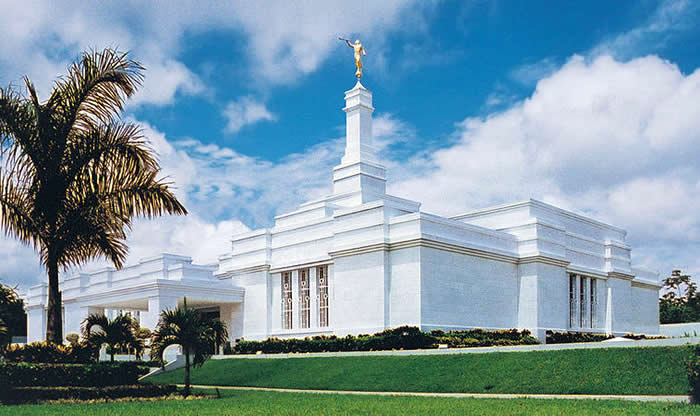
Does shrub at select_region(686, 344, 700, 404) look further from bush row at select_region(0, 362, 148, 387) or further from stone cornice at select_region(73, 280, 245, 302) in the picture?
stone cornice at select_region(73, 280, 245, 302)

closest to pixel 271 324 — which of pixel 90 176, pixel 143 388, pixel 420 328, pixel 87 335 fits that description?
pixel 420 328

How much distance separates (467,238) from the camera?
32.4 m

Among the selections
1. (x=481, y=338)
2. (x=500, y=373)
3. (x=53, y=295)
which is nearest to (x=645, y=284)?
(x=481, y=338)

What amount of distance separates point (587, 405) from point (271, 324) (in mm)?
24871

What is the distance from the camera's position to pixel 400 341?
1077 inches

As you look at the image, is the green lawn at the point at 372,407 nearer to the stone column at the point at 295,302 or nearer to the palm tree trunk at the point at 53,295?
the palm tree trunk at the point at 53,295

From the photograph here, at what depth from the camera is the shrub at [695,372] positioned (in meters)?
14.7

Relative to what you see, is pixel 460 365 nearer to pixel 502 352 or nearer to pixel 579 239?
pixel 502 352

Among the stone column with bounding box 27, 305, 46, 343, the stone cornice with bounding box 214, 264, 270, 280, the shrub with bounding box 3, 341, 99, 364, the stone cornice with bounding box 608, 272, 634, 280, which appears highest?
the stone cornice with bounding box 214, 264, 270, 280

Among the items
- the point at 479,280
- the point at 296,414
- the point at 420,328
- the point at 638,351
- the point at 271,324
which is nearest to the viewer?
the point at 296,414

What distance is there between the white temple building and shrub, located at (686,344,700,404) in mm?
15200

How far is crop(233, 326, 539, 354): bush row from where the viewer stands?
2748cm

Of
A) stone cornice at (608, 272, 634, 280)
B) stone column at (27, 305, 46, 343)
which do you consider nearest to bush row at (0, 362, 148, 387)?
stone cornice at (608, 272, 634, 280)

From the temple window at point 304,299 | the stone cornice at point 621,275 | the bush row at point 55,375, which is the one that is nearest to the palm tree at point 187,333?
the bush row at point 55,375
